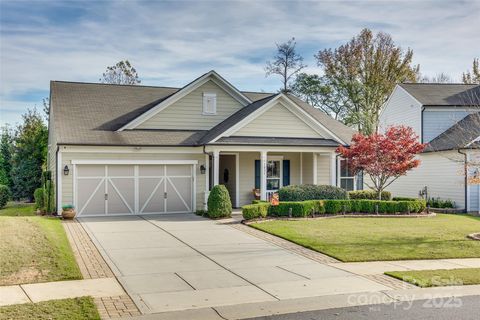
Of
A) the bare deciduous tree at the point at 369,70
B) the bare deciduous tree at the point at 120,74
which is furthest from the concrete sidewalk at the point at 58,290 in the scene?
the bare deciduous tree at the point at 120,74

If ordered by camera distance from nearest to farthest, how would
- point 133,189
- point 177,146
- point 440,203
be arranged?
point 133,189 < point 177,146 < point 440,203

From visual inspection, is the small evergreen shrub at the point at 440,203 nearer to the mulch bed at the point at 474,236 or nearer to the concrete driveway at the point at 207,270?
the mulch bed at the point at 474,236

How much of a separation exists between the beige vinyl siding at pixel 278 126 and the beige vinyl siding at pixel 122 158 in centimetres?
255

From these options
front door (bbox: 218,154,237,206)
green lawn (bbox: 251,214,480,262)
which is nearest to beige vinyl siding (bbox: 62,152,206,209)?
front door (bbox: 218,154,237,206)

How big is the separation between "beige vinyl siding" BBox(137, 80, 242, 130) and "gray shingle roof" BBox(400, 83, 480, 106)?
11.5 meters

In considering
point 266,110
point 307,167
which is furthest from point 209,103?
point 307,167

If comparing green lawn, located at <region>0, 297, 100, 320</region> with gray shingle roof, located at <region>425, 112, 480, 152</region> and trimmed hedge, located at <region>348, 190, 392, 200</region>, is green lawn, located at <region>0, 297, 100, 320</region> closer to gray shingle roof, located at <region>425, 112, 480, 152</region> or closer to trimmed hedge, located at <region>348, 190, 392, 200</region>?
trimmed hedge, located at <region>348, 190, 392, 200</region>

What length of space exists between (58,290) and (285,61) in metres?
32.3

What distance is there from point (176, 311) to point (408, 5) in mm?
14013

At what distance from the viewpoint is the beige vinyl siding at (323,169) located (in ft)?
80.5

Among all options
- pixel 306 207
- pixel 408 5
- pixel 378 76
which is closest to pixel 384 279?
pixel 306 207

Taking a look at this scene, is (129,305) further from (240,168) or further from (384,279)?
(240,168)

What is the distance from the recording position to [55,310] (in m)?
7.52

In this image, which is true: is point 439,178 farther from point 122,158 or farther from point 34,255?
point 34,255
